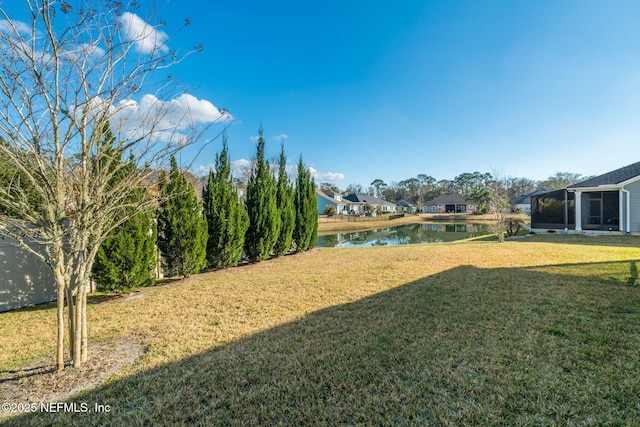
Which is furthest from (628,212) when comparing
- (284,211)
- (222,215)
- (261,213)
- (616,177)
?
(222,215)

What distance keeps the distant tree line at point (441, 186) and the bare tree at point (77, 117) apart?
5588 centimetres

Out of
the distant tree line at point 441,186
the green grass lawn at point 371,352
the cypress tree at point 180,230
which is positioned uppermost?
the distant tree line at point 441,186

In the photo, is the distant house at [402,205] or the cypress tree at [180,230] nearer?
the cypress tree at [180,230]

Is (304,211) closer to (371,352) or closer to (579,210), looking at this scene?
(371,352)

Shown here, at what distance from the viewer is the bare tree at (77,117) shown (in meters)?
2.24

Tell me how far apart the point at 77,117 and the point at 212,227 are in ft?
16.1

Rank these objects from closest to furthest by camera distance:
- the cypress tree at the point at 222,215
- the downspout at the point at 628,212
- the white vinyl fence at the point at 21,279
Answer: the white vinyl fence at the point at 21,279 < the cypress tree at the point at 222,215 < the downspout at the point at 628,212

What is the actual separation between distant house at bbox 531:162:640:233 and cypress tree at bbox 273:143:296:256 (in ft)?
49.5

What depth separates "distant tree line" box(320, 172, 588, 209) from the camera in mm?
52438

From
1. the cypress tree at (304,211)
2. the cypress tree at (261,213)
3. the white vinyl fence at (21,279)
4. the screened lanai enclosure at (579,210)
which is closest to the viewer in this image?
the white vinyl fence at (21,279)

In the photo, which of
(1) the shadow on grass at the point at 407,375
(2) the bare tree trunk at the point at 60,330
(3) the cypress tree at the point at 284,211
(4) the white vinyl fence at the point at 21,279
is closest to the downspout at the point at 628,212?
(1) the shadow on grass at the point at 407,375

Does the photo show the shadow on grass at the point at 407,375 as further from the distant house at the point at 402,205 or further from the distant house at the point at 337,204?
the distant house at the point at 402,205

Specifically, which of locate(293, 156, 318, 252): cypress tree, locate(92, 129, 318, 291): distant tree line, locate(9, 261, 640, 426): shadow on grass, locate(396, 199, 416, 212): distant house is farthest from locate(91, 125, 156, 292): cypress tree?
locate(396, 199, 416, 212): distant house

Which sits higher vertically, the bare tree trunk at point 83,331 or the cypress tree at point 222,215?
the cypress tree at point 222,215
